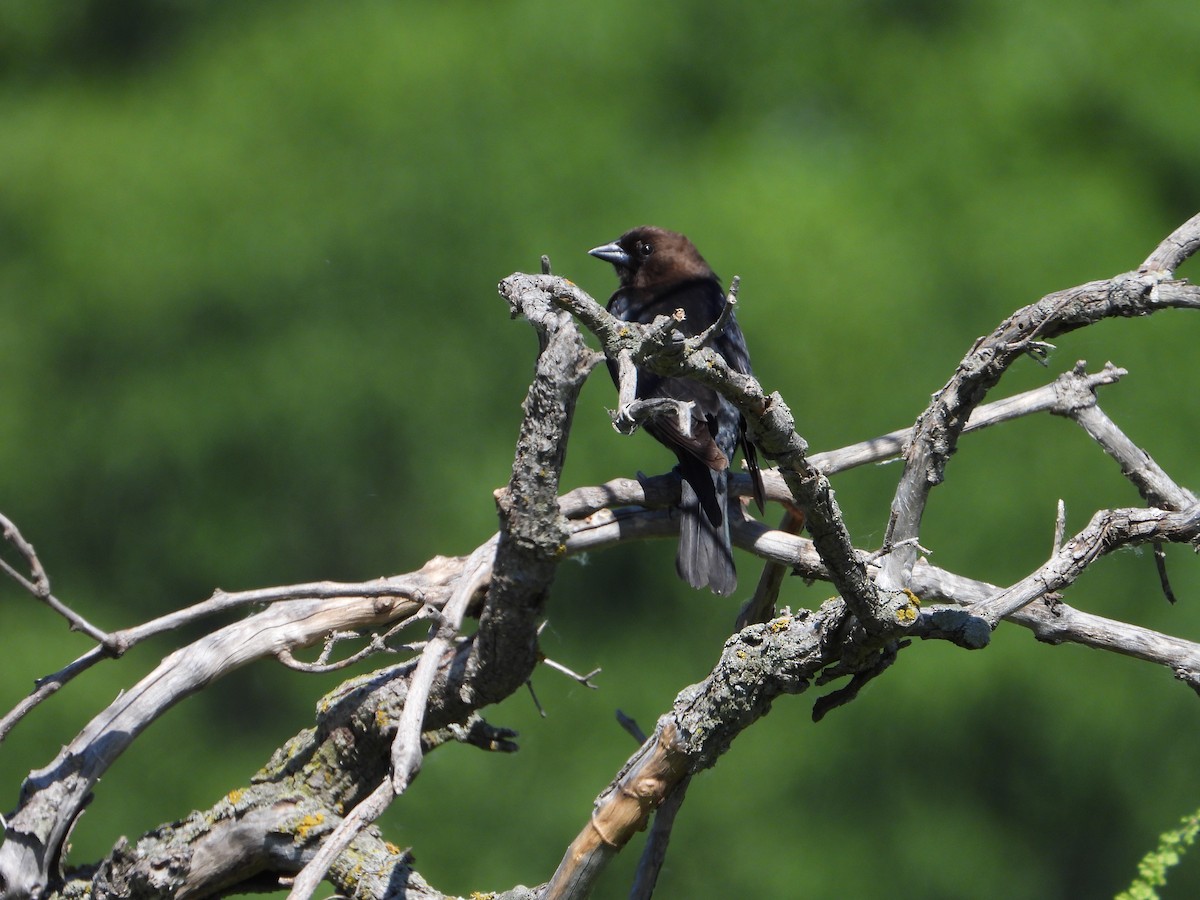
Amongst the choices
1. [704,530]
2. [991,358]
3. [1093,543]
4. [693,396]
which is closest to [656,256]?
[693,396]

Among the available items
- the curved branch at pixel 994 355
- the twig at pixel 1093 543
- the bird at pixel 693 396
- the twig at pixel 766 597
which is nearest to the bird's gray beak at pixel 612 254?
the bird at pixel 693 396

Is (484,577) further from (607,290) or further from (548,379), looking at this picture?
(607,290)

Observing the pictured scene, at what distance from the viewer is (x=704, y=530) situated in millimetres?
2682

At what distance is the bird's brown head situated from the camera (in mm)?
3932

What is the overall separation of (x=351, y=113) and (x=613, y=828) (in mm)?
3324

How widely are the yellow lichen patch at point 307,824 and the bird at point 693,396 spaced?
0.87 metres

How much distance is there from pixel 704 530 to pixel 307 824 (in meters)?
1.00

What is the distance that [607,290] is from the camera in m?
4.29

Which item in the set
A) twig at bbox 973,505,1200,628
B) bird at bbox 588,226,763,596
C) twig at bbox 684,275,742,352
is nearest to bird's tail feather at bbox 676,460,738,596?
bird at bbox 588,226,763,596

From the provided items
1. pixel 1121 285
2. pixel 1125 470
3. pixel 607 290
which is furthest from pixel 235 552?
pixel 1121 285

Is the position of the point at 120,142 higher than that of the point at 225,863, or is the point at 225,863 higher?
the point at 120,142

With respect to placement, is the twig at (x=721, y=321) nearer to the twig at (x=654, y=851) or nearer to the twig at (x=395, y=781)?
the twig at (x=395, y=781)

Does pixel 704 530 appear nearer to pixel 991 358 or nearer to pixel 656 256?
pixel 991 358

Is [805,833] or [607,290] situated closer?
[805,833]
